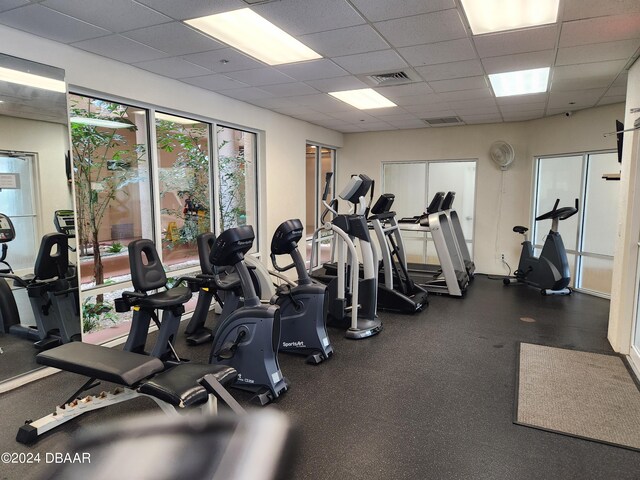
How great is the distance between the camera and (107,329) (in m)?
4.04

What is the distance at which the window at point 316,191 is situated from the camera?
748cm

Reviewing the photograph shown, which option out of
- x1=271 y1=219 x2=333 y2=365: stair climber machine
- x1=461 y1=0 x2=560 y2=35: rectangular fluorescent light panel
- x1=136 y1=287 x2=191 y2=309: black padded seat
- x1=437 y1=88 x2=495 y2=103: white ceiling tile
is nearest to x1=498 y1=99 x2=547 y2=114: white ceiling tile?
Answer: x1=437 y1=88 x2=495 y2=103: white ceiling tile

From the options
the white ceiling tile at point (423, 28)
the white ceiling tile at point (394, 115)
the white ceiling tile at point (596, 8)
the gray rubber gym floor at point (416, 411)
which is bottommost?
the gray rubber gym floor at point (416, 411)

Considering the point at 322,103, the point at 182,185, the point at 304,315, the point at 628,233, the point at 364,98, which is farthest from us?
the point at 322,103

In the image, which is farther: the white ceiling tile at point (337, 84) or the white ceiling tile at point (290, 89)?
the white ceiling tile at point (290, 89)

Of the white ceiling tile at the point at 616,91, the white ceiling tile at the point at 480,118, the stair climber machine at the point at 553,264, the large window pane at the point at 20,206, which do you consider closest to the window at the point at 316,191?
the white ceiling tile at the point at 480,118

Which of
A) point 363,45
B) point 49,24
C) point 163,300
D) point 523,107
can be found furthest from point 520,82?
point 49,24

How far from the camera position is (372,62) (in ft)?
12.1

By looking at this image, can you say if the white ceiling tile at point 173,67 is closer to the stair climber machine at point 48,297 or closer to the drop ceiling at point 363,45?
the drop ceiling at point 363,45

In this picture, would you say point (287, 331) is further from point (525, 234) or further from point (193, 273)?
point (525, 234)

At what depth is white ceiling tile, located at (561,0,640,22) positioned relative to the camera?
8.21ft

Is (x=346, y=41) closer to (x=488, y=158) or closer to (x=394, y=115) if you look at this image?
(x=394, y=115)

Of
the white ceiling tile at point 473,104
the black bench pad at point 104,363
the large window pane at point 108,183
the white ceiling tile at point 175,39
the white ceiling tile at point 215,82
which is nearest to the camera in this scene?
the black bench pad at point 104,363

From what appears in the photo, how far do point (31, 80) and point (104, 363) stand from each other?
235cm
